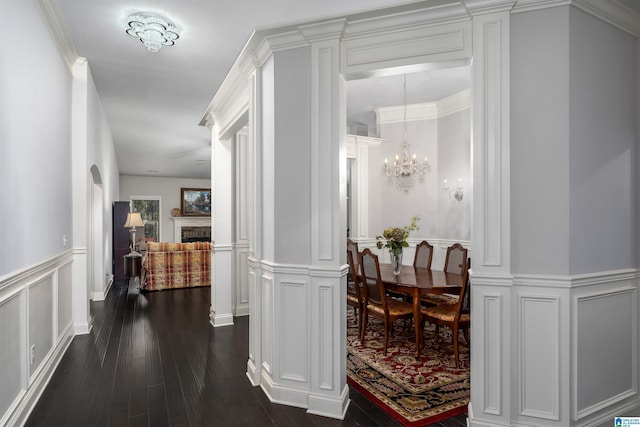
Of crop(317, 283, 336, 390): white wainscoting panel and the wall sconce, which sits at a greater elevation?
the wall sconce

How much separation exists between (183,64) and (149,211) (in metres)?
10.0

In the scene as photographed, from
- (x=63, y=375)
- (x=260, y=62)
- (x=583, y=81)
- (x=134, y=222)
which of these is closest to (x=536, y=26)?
(x=583, y=81)

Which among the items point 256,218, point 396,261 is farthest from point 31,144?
point 396,261

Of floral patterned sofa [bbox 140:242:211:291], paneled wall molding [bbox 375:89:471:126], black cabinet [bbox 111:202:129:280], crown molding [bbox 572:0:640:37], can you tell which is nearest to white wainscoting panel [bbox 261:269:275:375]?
crown molding [bbox 572:0:640:37]

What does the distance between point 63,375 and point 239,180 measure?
2.87 metres

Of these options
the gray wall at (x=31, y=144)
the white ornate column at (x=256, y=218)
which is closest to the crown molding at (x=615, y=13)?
the white ornate column at (x=256, y=218)

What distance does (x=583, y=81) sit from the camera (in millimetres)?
2205

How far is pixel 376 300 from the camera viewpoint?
362 cm

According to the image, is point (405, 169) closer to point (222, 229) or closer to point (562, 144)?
point (222, 229)

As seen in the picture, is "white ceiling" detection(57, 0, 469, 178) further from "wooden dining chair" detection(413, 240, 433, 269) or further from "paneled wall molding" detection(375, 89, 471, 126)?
"wooden dining chair" detection(413, 240, 433, 269)

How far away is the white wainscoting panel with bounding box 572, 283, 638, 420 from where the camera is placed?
7.17 ft

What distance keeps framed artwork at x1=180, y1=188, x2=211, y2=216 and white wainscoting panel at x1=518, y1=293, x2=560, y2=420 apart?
12061 millimetres

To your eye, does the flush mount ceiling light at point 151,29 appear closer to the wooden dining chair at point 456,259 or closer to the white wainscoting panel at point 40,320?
the white wainscoting panel at point 40,320

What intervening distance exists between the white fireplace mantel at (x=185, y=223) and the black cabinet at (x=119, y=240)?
440 centimetres
